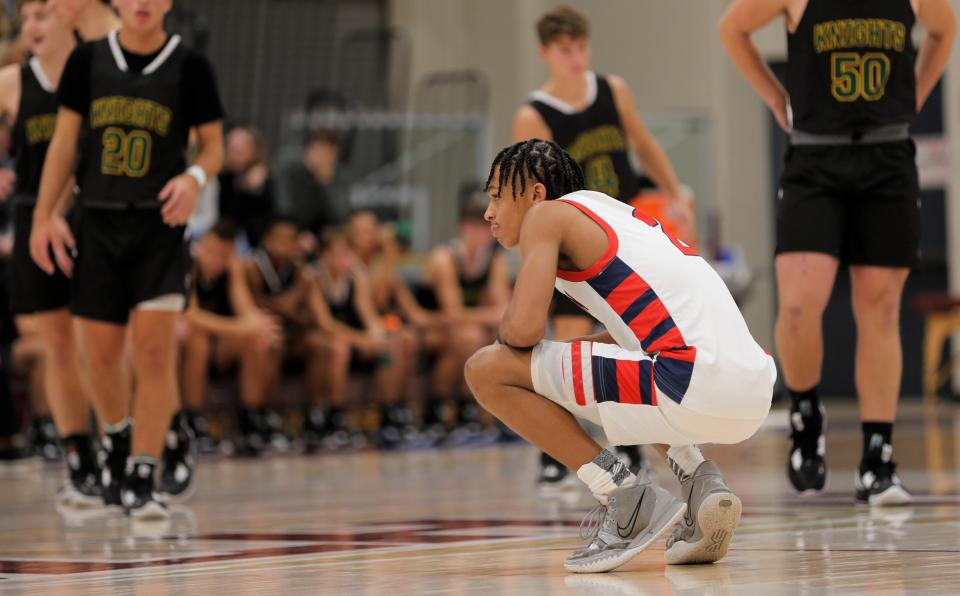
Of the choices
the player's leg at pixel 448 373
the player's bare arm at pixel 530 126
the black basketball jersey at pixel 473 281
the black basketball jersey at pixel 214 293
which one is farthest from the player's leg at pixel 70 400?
the black basketball jersey at pixel 473 281

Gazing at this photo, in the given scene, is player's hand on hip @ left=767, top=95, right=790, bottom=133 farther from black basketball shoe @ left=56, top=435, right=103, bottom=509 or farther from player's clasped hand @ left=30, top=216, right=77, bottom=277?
black basketball shoe @ left=56, top=435, right=103, bottom=509

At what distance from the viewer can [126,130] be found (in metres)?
4.80

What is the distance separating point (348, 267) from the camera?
412 inches

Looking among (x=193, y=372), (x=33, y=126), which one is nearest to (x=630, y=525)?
(x=33, y=126)

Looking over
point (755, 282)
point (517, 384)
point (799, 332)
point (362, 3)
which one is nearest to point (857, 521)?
point (799, 332)

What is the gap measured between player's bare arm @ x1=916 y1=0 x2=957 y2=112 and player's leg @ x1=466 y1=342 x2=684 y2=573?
1998 millimetres

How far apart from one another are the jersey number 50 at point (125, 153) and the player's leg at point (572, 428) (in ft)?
6.11

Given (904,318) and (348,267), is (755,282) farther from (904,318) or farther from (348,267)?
(348,267)

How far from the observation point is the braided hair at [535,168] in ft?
11.0

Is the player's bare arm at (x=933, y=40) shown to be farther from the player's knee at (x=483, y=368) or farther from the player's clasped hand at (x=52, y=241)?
the player's clasped hand at (x=52, y=241)

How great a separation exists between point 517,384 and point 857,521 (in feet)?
3.84

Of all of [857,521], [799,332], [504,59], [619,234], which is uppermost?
[504,59]

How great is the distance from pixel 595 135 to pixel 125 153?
1.82m

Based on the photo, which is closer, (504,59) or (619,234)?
(619,234)
